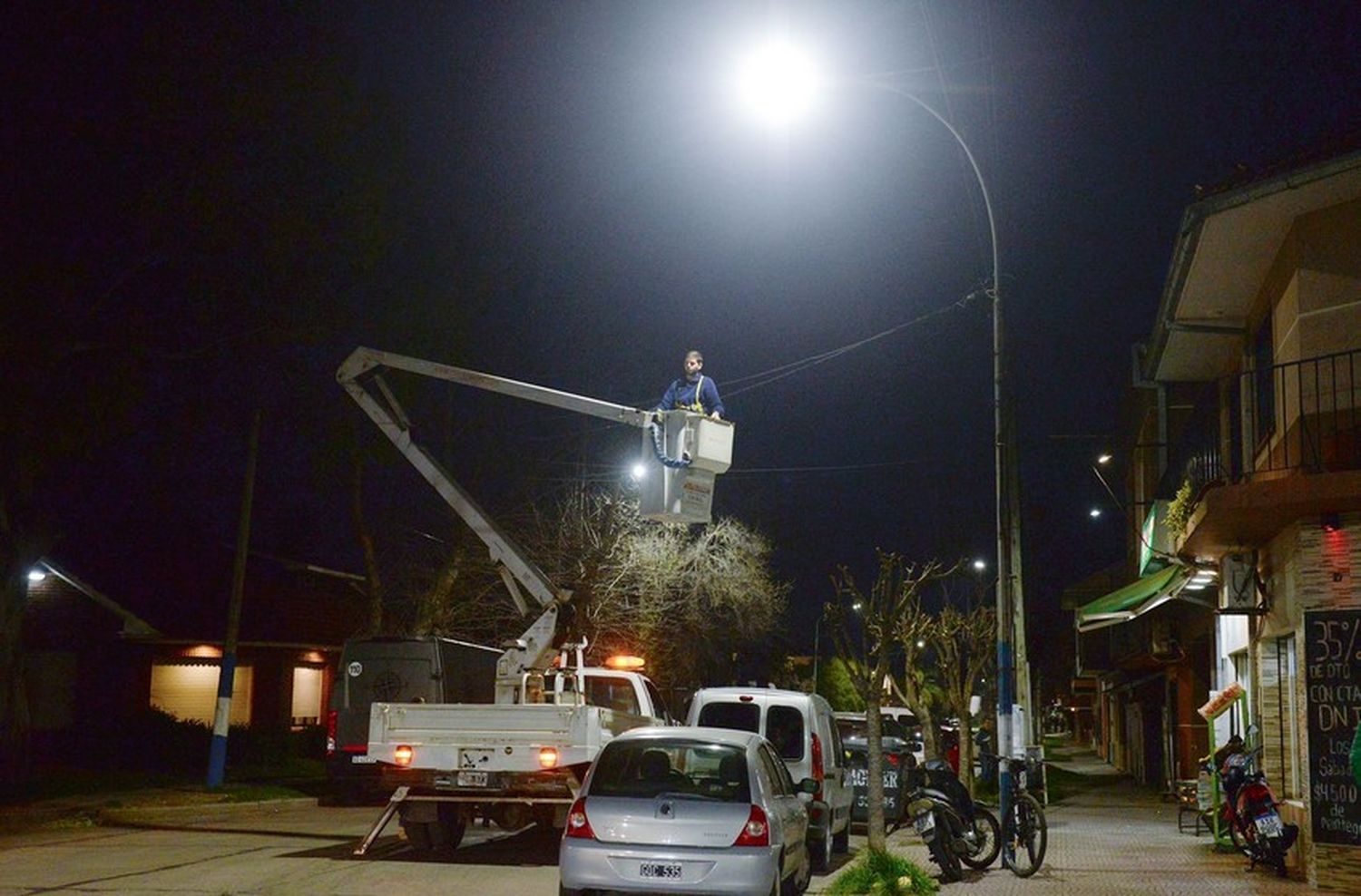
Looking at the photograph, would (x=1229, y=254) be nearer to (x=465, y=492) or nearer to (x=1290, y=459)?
(x=1290, y=459)

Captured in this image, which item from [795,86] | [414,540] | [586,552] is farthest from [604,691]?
[414,540]

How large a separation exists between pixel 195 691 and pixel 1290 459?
28.9 metres

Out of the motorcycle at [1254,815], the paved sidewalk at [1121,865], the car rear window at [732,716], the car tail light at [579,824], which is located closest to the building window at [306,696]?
the paved sidewalk at [1121,865]

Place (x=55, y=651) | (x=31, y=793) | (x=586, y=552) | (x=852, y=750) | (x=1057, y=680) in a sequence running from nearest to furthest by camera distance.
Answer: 1. (x=852, y=750)
2. (x=31, y=793)
3. (x=586, y=552)
4. (x=55, y=651)
5. (x=1057, y=680)

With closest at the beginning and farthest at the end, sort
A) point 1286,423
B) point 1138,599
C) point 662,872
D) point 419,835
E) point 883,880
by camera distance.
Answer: point 662,872
point 883,880
point 1286,423
point 419,835
point 1138,599

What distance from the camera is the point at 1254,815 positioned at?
14273 mm

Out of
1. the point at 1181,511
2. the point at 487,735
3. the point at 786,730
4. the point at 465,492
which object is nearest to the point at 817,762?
the point at 786,730

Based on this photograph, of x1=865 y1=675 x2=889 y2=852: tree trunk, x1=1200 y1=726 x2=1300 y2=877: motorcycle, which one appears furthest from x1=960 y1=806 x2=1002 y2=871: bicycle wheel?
x1=1200 y1=726 x2=1300 y2=877: motorcycle

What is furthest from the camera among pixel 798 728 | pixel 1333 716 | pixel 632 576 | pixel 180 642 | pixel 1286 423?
pixel 180 642

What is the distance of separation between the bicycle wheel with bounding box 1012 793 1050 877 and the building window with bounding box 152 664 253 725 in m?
24.7

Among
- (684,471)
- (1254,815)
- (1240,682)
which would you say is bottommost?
(1254,815)

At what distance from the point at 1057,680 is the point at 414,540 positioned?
173ft

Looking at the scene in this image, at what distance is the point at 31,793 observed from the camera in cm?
2281

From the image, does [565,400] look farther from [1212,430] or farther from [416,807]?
[1212,430]
